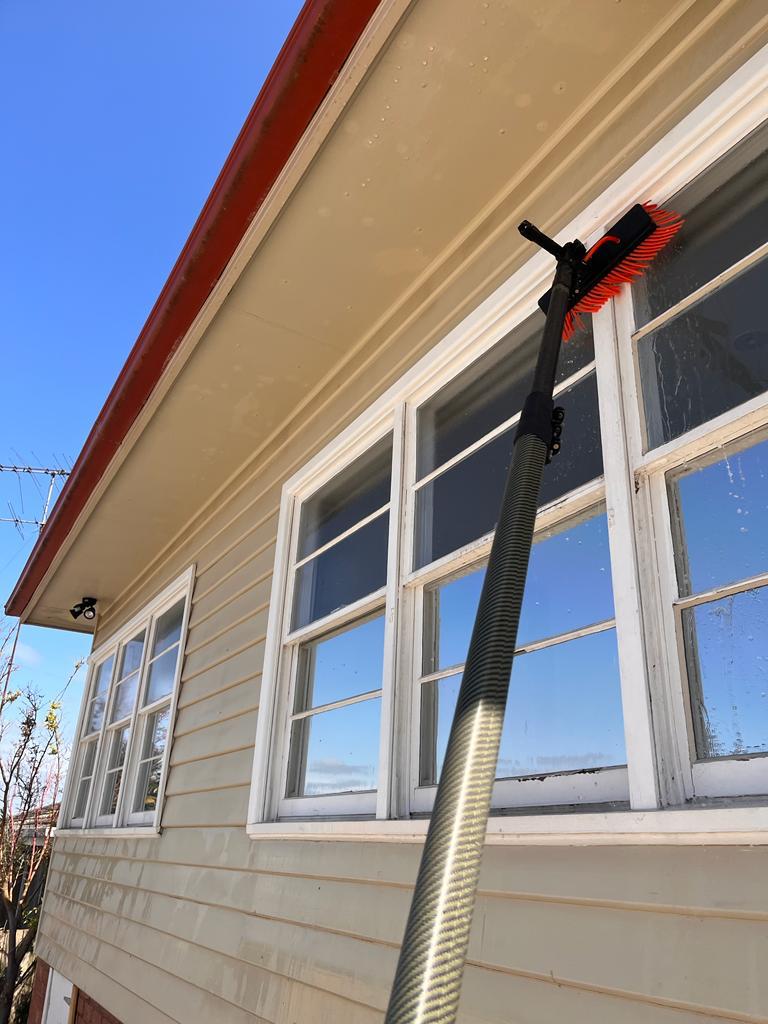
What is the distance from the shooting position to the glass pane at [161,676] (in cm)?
504

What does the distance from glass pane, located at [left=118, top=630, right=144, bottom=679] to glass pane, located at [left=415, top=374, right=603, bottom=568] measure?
4.01 meters

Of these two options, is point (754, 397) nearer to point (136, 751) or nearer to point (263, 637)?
point (263, 637)

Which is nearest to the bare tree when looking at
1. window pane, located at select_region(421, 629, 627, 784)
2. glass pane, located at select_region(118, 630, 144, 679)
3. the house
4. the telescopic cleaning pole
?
glass pane, located at select_region(118, 630, 144, 679)

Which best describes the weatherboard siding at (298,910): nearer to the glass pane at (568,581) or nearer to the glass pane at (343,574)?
the glass pane at (343,574)

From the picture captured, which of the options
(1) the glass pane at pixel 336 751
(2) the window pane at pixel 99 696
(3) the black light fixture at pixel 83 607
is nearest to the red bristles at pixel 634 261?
(1) the glass pane at pixel 336 751

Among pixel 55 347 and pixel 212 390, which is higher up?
pixel 55 347

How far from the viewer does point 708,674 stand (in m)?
1.52

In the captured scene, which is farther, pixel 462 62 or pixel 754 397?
pixel 462 62

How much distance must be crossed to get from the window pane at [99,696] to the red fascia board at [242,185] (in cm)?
303

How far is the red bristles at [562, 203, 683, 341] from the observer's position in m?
1.83

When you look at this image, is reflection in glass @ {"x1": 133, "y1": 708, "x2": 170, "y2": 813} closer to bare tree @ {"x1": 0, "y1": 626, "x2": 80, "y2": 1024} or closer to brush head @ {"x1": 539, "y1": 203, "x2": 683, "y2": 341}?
brush head @ {"x1": 539, "y1": 203, "x2": 683, "y2": 341}

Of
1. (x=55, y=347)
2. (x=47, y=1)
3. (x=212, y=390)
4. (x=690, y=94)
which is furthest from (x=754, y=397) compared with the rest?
(x=55, y=347)

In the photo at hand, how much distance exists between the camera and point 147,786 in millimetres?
5039

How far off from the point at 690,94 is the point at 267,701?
265 cm
